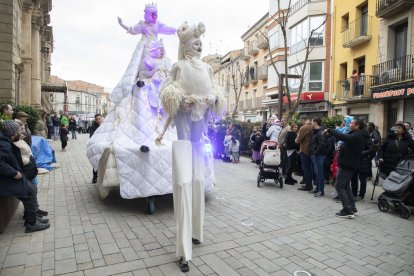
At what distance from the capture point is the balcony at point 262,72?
1248 inches

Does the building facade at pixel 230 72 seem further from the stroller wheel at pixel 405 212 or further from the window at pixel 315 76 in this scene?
the stroller wheel at pixel 405 212

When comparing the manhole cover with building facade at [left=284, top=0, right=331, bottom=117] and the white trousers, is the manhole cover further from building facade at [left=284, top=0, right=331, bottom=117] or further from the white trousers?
building facade at [left=284, top=0, right=331, bottom=117]

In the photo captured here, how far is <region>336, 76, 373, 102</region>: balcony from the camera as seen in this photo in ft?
59.5

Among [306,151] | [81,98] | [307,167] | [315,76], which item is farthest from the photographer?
[81,98]

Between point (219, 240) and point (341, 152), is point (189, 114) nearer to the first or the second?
point (219, 240)

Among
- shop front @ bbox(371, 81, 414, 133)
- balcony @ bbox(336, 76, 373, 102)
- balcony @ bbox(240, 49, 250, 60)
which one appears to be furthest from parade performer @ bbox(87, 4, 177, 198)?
balcony @ bbox(240, 49, 250, 60)

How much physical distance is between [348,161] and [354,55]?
1698cm

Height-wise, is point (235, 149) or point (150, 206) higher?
point (235, 149)

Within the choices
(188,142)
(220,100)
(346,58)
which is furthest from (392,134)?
(346,58)

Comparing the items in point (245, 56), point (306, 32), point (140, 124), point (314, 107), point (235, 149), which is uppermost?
point (245, 56)

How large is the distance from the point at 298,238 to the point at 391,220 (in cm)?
219

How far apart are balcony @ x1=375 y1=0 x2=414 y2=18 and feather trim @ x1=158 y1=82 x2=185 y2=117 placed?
1576 cm

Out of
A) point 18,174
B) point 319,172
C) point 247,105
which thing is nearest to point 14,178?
point 18,174

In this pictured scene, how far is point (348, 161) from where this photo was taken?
5.46m
